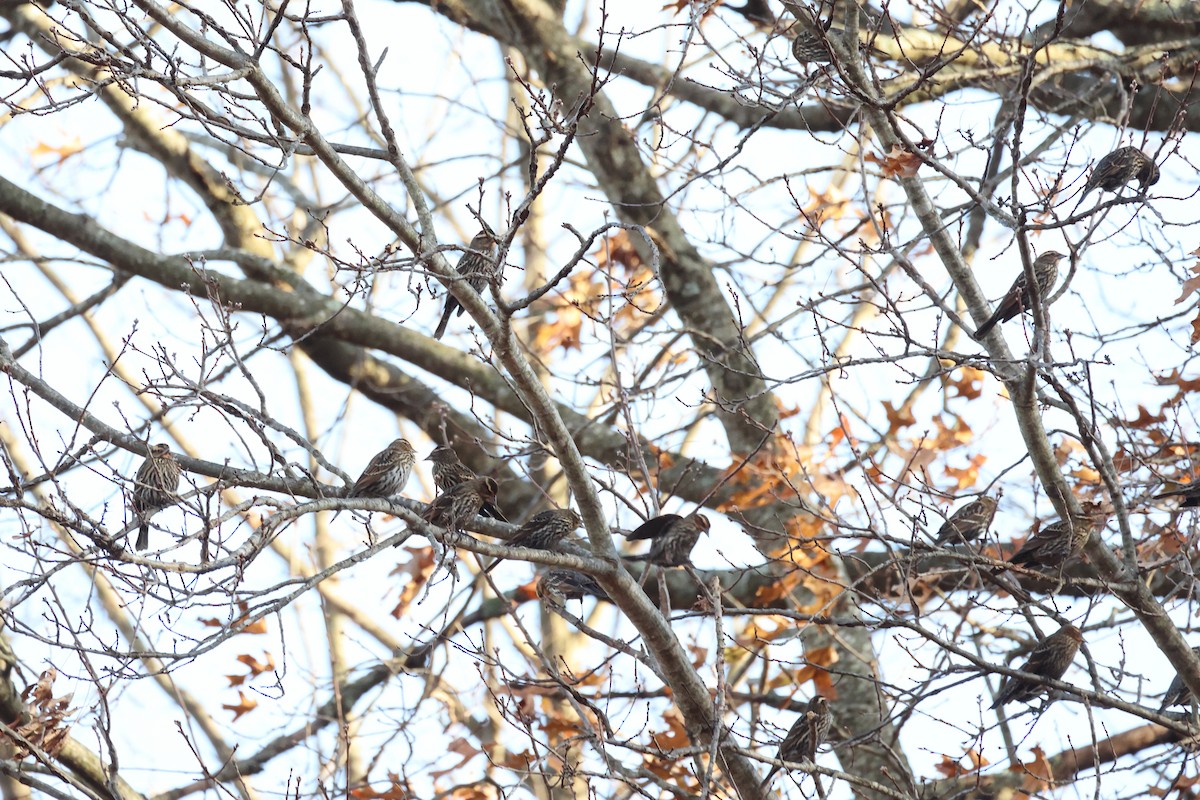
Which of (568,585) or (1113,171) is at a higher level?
(1113,171)

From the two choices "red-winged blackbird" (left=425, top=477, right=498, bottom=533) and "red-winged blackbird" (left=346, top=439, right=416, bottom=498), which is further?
"red-winged blackbird" (left=346, top=439, right=416, bottom=498)

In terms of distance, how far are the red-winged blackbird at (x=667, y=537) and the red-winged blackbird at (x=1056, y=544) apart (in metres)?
1.57

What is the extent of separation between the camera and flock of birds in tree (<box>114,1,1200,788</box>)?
17.7 feet

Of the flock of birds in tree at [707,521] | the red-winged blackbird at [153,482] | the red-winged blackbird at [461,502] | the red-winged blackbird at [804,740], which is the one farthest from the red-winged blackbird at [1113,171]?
the red-winged blackbird at [153,482]

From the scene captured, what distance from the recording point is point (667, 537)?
18.2ft

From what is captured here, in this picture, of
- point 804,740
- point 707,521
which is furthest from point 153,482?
point 804,740

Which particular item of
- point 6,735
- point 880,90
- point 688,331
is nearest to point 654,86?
point 688,331

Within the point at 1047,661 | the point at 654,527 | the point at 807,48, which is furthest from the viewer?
the point at 807,48

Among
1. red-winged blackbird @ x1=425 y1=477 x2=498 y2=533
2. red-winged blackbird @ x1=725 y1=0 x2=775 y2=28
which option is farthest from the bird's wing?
red-winged blackbird @ x1=725 y1=0 x2=775 y2=28

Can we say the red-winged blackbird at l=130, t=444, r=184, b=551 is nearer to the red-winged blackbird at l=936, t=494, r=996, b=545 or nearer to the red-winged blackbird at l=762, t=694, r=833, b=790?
the red-winged blackbird at l=762, t=694, r=833, b=790

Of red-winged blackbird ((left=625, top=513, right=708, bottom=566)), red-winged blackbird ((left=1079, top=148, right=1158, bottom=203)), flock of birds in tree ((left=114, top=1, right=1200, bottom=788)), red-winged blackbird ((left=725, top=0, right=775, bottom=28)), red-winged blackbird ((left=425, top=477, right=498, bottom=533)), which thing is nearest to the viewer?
red-winged blackbird ((left=425, top=477, right=498, bottom=533))

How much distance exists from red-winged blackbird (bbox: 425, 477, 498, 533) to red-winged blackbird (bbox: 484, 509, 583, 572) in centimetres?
24

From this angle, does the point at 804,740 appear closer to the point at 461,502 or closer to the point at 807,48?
the point at 461,502

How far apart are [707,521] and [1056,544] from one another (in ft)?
5.85
